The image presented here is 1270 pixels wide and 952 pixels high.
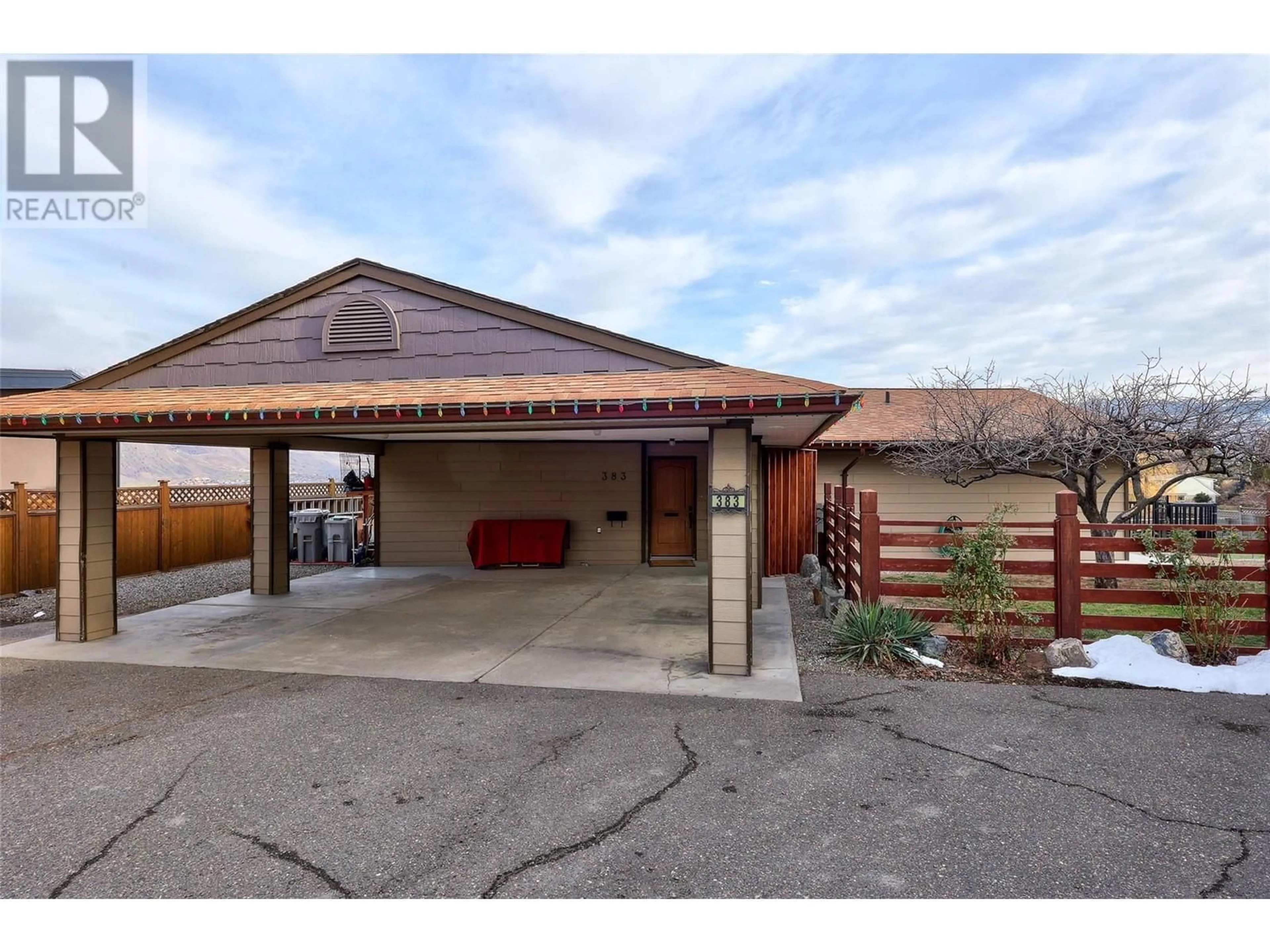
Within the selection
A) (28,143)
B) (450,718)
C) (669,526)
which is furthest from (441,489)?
(450,718)

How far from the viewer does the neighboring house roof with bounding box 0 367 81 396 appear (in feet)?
38.7

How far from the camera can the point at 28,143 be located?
6.12 metres

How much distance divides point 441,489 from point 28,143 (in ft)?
24.0

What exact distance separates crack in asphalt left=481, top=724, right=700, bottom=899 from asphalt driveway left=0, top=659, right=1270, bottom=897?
0.01 meters

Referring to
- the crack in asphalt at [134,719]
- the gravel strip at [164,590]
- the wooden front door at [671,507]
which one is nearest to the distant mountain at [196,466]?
the gravel strip at [164,590]

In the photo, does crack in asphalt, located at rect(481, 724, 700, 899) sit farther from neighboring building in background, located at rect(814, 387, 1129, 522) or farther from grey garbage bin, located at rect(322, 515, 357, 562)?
grey garbage bin, located at rect(322, 515, 357, 562)

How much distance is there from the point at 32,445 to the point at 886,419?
16.5 m

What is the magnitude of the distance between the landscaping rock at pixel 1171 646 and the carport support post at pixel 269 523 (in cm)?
1013

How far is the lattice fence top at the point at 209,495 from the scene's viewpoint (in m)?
11.5

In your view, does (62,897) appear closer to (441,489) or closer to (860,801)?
(860,801)

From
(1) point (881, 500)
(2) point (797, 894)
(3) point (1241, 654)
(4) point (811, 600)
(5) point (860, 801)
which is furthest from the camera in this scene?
(1) point (881, 500)

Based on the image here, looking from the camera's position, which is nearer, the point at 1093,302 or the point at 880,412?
the point at 880,412

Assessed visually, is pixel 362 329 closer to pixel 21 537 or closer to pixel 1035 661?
pixel 21 537

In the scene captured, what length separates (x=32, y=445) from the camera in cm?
1170
